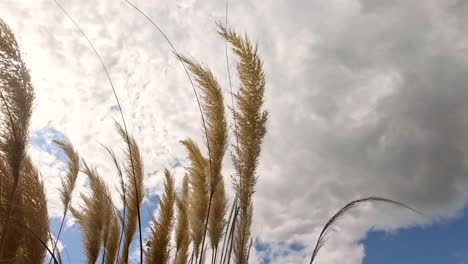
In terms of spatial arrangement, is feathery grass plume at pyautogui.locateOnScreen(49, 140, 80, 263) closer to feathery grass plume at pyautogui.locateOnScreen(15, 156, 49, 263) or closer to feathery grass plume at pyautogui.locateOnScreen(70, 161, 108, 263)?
feathery grass plume at pyautogui.locateOnScreen(70, 161, 108, 263)

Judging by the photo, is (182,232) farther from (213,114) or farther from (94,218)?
(213,114)

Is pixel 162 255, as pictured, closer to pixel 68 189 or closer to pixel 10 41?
pixel 68 189

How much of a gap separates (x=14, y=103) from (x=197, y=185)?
1570mm

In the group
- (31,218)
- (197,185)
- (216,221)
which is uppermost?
(197,185)

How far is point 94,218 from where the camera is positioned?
393cm

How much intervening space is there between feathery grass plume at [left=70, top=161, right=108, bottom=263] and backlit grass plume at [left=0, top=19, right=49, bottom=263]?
111cm

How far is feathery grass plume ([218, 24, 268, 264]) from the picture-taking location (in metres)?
2.51

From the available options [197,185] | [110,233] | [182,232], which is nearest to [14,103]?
[197,185]

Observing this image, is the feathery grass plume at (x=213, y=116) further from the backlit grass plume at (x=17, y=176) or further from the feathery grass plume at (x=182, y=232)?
the feathery grass plume at (x=182, y=232)

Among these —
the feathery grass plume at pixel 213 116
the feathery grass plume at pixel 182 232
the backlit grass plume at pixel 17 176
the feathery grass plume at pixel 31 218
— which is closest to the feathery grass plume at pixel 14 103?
the backlit grass plume at pixel 17 176

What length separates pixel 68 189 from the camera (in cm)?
434

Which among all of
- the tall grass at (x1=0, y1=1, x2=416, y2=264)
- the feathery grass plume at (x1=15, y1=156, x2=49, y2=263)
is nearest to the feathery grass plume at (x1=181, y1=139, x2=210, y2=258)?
the tall grass at (x1=0, y1=1, x2=416, y2=264)

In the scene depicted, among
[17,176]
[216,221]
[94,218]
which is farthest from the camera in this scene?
[94,218]

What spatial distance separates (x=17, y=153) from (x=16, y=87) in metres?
0.36
